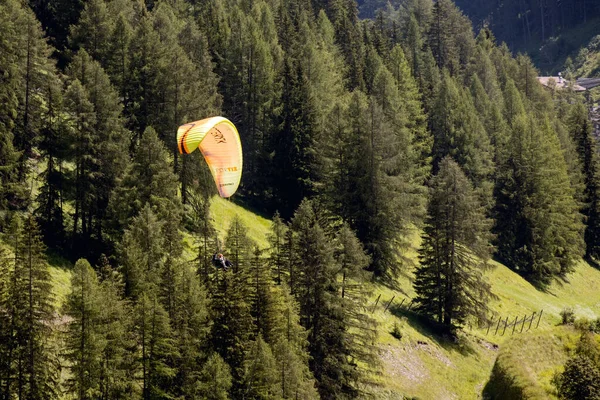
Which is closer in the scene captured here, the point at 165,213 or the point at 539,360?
the point at 165,213

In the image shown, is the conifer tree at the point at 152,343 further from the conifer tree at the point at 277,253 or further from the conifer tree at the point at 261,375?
the conifer tree at the point at 277,253

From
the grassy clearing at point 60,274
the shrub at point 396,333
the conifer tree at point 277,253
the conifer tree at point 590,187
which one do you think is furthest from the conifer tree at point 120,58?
the conifer tree at point 590,187

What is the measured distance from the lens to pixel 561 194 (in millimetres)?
67188

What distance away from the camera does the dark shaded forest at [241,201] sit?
84.1 ft

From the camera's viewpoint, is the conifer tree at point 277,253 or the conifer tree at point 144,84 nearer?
the conifer tree at point 277,253

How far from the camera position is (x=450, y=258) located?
42219 mm

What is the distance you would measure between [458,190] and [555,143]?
115ft

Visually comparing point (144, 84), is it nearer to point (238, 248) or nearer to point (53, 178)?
point (53, 178)

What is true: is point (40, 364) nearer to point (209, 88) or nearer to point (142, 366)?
point (142, 366)

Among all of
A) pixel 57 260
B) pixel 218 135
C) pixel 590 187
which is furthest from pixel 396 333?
pixel 590 187

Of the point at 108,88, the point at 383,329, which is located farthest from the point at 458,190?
the point at 108,88

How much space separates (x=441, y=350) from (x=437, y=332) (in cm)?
209

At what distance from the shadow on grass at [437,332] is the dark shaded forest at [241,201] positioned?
0.67 metres

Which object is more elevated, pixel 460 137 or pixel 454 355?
pixel 460 137
